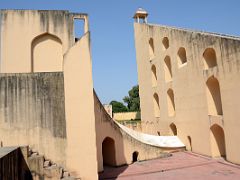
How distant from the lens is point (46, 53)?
12344 millimetres

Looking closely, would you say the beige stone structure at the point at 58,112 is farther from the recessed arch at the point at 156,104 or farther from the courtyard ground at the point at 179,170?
the recessed arch at the point at 156,104

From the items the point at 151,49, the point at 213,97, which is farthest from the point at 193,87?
the point at 151,49

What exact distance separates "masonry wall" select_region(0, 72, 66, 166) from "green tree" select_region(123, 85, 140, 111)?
110 feet

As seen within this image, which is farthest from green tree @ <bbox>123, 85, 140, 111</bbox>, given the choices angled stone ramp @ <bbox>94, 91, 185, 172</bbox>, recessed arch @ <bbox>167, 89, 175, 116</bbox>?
angled stone ramp @ <bbox>94, 91, 185, 172</bbox>

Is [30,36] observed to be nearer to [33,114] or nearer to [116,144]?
[33,114]

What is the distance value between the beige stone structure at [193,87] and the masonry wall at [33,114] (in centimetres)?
708

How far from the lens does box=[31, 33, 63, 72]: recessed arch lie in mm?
12125

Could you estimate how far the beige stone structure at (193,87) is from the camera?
10.9 metres

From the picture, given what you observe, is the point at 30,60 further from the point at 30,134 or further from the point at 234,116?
the point at 234,116

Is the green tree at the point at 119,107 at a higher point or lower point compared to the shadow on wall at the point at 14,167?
higher

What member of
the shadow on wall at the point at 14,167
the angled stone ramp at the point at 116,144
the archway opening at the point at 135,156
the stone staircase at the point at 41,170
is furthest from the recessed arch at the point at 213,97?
the shadow on wall at the point at 14,167

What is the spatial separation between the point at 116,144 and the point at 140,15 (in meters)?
13.2

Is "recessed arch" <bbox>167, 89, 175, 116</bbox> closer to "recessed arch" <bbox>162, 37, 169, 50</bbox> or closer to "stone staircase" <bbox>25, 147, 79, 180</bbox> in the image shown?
"recessed arch" <bbox>162, 37, 169, 50</bbox>

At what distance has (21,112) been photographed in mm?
7840
